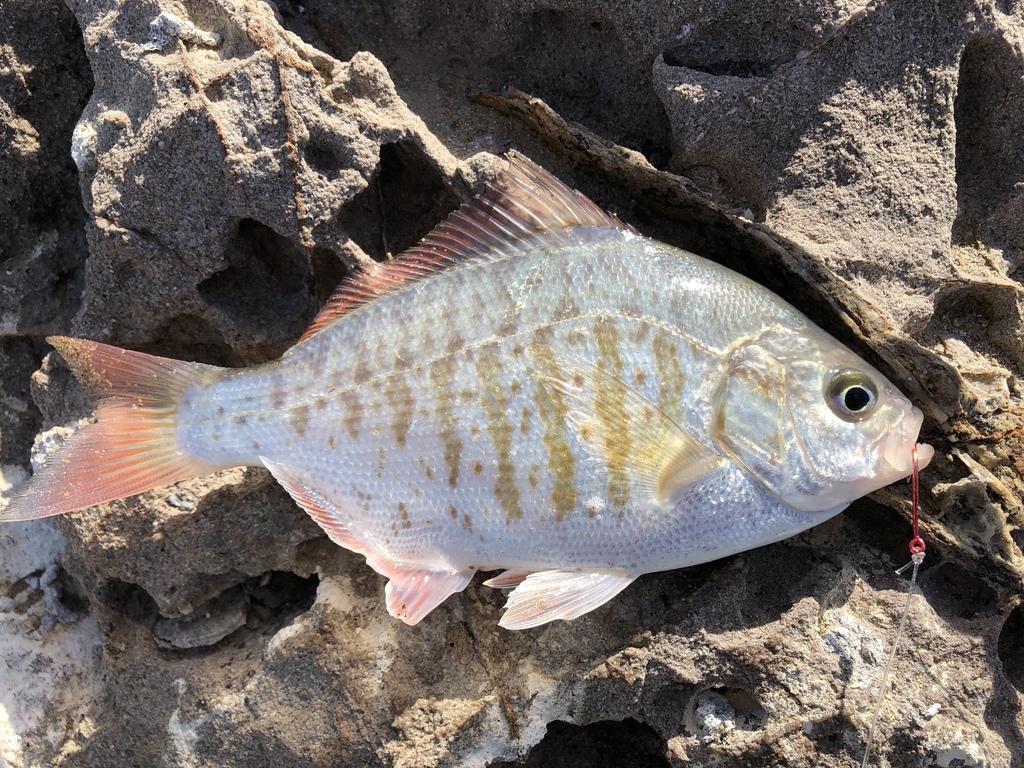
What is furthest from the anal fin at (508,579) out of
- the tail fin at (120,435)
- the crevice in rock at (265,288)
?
the crevice in rock at (265,288)

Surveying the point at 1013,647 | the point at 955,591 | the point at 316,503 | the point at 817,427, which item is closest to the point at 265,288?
the point at 316,503

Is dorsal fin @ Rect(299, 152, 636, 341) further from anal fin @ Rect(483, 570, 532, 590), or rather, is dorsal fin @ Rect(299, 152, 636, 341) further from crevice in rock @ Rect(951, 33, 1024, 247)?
crevice in rock @ Rect(951, 33, 1024, 247)

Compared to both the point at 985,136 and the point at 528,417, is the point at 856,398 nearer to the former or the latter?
the point at 528,417

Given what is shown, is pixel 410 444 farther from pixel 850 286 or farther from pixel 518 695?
pixel 850 286

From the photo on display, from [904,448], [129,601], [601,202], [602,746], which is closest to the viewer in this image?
[904,448]

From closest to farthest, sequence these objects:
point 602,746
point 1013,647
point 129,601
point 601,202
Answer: point 1013,647, point 602,746, point 601,202, point 129,601

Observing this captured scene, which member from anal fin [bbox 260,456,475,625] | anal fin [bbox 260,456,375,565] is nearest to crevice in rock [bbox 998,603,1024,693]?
anal fin [bbox 260,456,475,625]

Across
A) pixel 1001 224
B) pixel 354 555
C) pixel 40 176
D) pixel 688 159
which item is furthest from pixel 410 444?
pixel 1001 224

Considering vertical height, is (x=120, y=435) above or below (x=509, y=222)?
below
